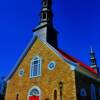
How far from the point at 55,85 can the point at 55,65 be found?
2285mm

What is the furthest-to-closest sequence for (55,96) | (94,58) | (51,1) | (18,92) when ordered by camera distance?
(94,58) → (51,1) → (18,92) → (55,96)

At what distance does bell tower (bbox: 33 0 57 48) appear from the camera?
28.1 m

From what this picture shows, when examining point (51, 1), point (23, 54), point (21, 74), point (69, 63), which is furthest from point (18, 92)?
point (51, 1)

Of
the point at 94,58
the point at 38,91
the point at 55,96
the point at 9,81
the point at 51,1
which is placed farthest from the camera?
the point at 94,58

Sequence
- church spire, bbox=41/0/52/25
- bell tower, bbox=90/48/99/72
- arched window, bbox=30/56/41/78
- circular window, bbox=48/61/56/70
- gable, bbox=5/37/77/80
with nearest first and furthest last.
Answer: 1. circular window, bbox=48/61/56/70
2. arched window, bbox=30/56/41/78
3. gable, bbox=5/37/77/80
4. church spire, bbox=41/0/52/25
5. bell tower, bbox=90/48/99/72

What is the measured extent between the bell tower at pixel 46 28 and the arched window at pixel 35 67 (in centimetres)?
269

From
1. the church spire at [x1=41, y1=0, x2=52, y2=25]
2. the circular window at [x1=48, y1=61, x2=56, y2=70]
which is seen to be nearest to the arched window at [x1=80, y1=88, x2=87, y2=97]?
the circular window at [x1=48, y1=61, x2=56, y2=70]

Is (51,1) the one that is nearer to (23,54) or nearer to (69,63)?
(23,54)

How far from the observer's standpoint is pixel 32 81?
26.0 m

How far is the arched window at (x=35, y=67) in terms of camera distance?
25.9 meters

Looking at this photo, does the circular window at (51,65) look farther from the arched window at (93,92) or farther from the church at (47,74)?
the arched window at (93,92)

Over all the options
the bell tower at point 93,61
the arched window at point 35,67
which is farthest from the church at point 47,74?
the bell tower at point 93,61

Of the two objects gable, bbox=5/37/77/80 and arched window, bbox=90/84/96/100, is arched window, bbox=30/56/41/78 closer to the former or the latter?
gable, bbox=5/37/77/80

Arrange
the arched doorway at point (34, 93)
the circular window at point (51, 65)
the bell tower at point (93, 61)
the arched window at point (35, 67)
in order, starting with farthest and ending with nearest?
the bell tower at point (93, 61) → the arched window at point (35, 67) → the arched doorway at point (34, 93) → the circular window at point (51, 65)
